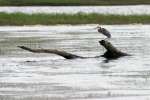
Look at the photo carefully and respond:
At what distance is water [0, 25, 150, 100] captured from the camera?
21.1m

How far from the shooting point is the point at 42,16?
6169cm

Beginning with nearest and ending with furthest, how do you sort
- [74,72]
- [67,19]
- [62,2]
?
[74,72]
[67,19]
[62,2]

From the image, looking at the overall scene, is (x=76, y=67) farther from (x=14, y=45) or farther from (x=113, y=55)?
(x=14, y=45)

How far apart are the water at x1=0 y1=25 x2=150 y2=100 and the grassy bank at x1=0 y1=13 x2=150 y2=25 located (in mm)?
16078

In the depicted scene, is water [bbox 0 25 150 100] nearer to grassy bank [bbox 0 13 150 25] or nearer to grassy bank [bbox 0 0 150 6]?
grassy bank [bbox 0 13 150 25]

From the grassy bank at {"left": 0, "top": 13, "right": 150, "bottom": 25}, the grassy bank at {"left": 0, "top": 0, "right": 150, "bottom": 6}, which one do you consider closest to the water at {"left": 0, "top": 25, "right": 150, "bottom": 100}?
the grassy bank at {"left": 0, "top": 13, "right": 150, "bottom": 25}

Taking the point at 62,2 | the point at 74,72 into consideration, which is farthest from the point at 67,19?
the point at 62,2

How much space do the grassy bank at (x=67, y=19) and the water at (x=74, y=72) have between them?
16.1 metres

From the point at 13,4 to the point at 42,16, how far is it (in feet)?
130

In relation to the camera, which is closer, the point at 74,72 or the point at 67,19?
the point at 74,72

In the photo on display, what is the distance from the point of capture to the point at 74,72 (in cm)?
2627

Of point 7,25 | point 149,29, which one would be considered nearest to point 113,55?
point 149,29

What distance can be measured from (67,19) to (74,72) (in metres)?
34.8

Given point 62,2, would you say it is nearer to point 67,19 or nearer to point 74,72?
point 67,19
